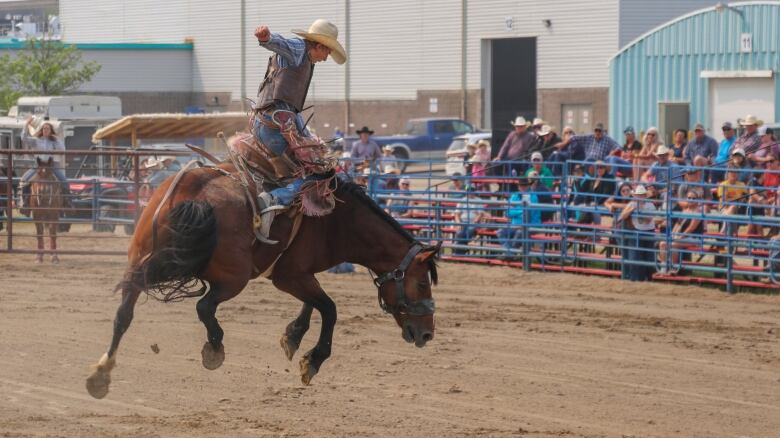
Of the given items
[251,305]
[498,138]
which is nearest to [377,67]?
[498,138]

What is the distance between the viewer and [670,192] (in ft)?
47.5

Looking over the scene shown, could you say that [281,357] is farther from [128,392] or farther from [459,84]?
[459,84]

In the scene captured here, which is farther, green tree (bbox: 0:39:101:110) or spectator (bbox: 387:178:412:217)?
green tree (bbox: 0:39:101:110)

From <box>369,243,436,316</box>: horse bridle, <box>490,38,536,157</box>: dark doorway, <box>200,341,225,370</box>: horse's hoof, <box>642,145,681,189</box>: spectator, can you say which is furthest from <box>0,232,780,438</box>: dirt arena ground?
<box>490,38,536,157</box>: dark doorway

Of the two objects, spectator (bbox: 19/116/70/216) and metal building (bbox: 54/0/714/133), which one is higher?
metal building (bbox: 54/0/714/133)

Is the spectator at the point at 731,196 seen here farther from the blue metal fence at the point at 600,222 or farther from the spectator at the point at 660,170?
the spectator at the point at 660,170

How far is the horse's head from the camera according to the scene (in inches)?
324

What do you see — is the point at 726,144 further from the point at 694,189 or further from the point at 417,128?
the point at 417,128

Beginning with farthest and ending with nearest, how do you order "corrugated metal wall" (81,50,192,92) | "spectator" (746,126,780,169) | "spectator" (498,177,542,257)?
"corrugated metal wall" (81,50,192,92) → "spectator" (498,177,542,257) → "spectator" (746,126,780,169)

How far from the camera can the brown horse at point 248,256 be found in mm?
7336

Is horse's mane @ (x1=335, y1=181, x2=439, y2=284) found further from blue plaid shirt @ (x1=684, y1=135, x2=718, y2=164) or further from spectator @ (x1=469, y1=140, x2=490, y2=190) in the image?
blue plaid shirt @ (x1=684, y1=135, x2=718, y2=164)

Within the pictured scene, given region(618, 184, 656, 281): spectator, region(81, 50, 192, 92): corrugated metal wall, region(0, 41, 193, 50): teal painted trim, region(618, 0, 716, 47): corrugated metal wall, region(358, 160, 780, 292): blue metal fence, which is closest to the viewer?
region(358, 160, 780, 292): blue metal fence

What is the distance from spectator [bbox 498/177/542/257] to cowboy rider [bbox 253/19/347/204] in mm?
8553

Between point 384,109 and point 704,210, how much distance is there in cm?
3266
